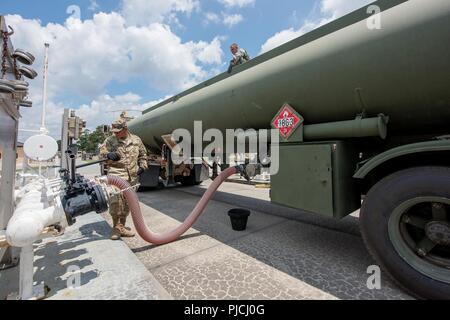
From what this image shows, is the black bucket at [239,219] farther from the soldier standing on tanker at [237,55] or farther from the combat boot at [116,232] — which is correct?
the soldier standing on tanker at [237,55]

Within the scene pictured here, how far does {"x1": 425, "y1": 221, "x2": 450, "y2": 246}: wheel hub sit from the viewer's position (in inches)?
79.3

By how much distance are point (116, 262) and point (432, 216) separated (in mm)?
3215

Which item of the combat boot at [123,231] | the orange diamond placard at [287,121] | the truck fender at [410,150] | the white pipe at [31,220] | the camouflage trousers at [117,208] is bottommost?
the combat boot at [123,231]

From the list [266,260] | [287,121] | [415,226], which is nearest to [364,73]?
[287,121]

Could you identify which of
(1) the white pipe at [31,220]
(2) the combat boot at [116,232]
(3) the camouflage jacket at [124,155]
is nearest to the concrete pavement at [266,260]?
(2) the combat boot at [116,232]

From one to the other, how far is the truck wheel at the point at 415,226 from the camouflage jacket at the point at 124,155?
3355mm

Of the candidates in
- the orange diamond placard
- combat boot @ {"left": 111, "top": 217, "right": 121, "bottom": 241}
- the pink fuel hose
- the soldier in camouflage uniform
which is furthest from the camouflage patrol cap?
the orange diamond placard

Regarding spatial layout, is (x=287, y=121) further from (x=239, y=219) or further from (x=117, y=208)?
(x=117, y=208)

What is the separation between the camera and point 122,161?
3.80 meters

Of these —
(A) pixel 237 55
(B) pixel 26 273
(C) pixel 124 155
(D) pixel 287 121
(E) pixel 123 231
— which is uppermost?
(A) pixel 237 55

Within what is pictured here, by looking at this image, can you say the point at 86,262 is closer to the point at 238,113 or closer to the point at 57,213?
the point at 57,213

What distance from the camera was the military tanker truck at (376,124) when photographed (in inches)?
78.0

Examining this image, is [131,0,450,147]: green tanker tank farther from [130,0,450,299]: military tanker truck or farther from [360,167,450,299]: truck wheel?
[360,167,450,299]: truck wheel

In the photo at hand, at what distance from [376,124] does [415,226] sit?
1063 millimetres
